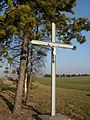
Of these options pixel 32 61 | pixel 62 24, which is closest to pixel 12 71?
pixel 32 61

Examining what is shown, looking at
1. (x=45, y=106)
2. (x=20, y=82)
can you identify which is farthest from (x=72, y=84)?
(x=20, y=82)

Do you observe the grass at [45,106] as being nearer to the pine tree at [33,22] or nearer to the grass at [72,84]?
the pine tree at [33,22]

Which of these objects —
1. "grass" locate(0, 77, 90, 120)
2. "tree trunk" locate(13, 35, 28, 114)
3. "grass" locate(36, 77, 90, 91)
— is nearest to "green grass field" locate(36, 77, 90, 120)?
"grass" locate(0, 77, 90, 120)

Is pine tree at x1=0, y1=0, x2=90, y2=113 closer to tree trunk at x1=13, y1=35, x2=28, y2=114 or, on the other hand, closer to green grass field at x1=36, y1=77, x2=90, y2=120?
tree trunk at x1=13, y1=35, x2=28, y2=114

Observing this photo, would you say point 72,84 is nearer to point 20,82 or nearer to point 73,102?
point 73,102

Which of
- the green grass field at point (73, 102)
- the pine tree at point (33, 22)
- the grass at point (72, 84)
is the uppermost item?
the pine tree at point (33, 22)

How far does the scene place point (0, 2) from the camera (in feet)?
45.7

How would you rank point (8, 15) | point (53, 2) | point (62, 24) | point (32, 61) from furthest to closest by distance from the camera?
1. point (32, 61)
2. point (62, 24)
3. point (53, 2)
4. point (8, 15)

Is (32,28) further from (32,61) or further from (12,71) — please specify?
(12,71)

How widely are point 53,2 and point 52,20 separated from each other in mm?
1024

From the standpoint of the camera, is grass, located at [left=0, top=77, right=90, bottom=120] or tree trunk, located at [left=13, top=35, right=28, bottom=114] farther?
tree trunk, located at [left=13, top=35, right=28, bottom=114]

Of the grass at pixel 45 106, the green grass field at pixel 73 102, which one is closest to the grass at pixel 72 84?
the green grass field at pixel 73 102

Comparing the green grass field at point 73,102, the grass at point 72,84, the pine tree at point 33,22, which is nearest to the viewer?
the pine tree at point 33,22

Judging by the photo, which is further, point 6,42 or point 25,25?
point 6,42
